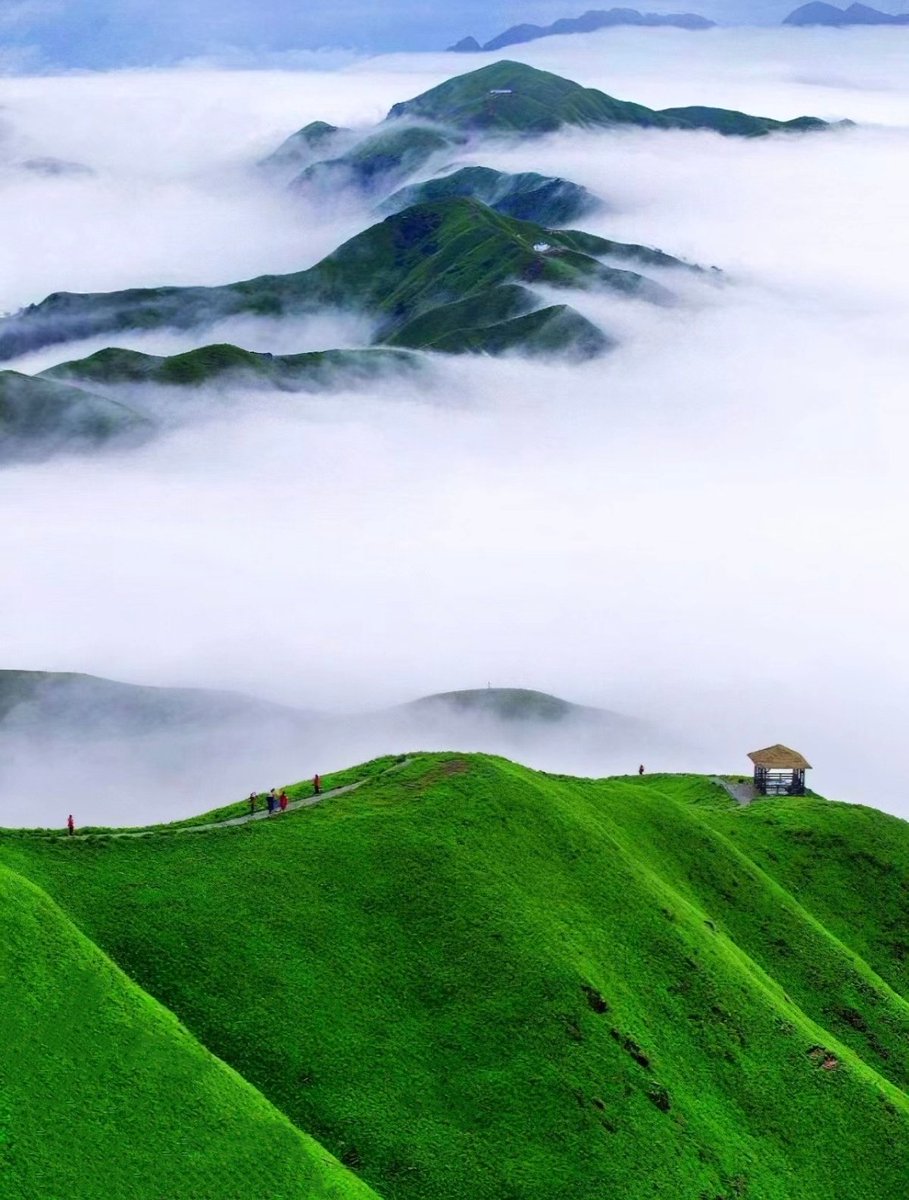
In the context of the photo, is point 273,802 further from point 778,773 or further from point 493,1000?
point 778,773

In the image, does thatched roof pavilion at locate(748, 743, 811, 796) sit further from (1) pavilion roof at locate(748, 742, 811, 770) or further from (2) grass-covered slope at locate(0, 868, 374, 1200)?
(2) grass-covered slope at locate(0, 868, 374, 1200)

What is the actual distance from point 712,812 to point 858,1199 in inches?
2210

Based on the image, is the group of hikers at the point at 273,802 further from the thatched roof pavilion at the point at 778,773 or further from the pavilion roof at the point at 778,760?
the thatched roof pavilion at the point at 778,773

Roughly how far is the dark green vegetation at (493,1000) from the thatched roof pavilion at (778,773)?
47.2 meters

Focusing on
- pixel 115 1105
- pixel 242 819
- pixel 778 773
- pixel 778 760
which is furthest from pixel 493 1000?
pixel 778 773

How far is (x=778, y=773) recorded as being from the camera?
148 meters

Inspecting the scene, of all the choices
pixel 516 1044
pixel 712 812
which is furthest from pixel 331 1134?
pixel 712 812

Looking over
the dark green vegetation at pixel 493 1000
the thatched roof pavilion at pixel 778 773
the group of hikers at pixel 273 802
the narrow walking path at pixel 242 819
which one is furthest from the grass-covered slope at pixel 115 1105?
the thatched roof pavilion at pixel 778 773

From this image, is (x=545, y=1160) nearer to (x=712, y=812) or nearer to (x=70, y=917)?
(x=70, y=917)

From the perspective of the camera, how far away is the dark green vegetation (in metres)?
68.5

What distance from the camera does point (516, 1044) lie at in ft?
240

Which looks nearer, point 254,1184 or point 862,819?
point 254,1184

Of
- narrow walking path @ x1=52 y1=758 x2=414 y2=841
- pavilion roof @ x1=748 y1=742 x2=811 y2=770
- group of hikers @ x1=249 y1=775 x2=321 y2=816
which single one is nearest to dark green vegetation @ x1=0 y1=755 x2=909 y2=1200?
narrow walking path @ x1=52 y1=758 x2=414 y2=841

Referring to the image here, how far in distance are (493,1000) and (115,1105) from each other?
23.0 meters
